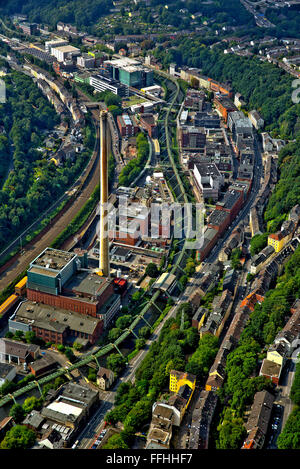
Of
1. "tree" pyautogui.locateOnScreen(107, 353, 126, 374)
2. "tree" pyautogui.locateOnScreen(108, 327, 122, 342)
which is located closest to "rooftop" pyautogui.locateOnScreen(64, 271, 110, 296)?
"tree" pyautogui.locateOnScreen(108, 327, 122, 342)

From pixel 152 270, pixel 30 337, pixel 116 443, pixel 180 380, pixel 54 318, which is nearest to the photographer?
pixel 116 443

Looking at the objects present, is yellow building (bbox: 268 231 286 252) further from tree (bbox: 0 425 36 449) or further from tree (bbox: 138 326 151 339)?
tree (bbox: 0 425 36 449)

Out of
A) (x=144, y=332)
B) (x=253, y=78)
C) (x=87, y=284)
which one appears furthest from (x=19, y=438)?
(x=253, y=78)

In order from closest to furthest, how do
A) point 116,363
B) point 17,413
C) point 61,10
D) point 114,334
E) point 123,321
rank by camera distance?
point 17,413 → point 116,363 → point 114,334 → point 123,321 → point 61,10

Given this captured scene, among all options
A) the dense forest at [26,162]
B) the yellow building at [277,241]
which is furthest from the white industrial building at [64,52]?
the yellow building at [277,241]

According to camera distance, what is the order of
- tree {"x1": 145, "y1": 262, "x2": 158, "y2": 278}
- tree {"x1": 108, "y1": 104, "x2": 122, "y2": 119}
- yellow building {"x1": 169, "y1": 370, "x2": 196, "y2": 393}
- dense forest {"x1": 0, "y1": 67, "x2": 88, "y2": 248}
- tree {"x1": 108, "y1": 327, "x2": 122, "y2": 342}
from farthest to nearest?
tree {"x1": 108, "y1": 104, "x2": 122, "y2": 119} < dense forest {"x1": 0, "y1": 67, "x2": 88, "y2": 248} < tree {"x1": 145, "y1": 262, "x2": 158, "y2": 278} < tree {"x1": 108, "y1": 327, "x2": 122, "y2": 342} < yellow building {"x1": 169, "y1": 370, "x2": 196, "y2": 393}

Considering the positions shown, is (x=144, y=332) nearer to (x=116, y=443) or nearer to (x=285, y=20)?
(x=116, y=443)
